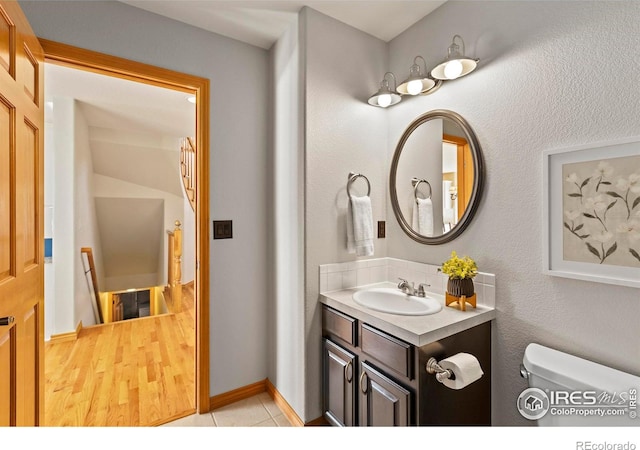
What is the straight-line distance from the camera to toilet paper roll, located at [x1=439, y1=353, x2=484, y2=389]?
1188mm

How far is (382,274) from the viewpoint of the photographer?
206 centimetres

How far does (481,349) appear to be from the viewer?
1.46 m

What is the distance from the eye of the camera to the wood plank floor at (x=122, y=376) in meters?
1.92

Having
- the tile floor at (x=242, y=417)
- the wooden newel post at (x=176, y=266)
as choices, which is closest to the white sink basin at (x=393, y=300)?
the tile floor at (x=242, y=417)

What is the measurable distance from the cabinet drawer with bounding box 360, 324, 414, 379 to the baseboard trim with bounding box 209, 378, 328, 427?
2.25 feet

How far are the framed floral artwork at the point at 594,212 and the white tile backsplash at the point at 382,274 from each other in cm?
38

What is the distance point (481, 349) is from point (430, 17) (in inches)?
72.3

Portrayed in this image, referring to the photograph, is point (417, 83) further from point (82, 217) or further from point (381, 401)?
point (82, 217)

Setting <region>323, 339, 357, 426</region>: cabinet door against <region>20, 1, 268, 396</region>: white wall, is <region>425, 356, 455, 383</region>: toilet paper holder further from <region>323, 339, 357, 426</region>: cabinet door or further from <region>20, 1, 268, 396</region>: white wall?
<region>20, 1, 268, 396</region>: white wall

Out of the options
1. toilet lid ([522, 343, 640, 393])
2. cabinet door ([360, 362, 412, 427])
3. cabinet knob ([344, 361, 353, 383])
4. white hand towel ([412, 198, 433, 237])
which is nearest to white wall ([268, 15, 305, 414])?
cabinet knob ([344, 361, 353, 383])

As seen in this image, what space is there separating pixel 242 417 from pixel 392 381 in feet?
3.58

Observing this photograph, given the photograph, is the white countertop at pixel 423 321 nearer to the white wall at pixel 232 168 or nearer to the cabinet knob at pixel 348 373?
the cabinet knob at pixel 348 373
